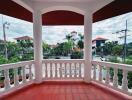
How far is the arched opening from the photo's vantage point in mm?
4742

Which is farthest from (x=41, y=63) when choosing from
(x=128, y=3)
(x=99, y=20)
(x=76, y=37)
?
(x=128, y=3)

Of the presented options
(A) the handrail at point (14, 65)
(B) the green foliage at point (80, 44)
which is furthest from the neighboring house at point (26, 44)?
(B) the green foliage at point (80, 44)

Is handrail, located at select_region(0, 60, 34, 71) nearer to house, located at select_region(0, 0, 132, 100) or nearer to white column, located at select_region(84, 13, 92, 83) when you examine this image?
house, located at select_region(0, 0, 132, 100)

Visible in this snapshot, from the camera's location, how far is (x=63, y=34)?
4.80 metres

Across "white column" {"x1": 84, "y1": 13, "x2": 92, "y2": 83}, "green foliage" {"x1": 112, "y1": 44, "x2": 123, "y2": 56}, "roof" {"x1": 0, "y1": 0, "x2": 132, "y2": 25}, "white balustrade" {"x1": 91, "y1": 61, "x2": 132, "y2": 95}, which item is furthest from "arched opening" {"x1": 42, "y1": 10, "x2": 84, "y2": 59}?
"green foliage" {"x1": 112, "y1": 44, "x2": 123, "y2": 56}

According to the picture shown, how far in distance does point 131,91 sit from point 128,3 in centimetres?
211

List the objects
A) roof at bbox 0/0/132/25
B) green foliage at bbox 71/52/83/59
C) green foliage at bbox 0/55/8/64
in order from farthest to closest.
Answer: green foliage at bbox 71/52/83/59, green foliage at bbox 0/55/8/64, roof at bbox 0/0/132/25

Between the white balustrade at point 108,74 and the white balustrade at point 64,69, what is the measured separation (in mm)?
532

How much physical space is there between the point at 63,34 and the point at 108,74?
206 cm

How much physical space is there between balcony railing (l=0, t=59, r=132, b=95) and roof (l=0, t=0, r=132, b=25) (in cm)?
139

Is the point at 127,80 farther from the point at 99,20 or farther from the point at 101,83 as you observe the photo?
the point at 99,20

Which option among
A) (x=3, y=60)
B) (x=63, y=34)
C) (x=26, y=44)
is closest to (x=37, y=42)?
(x=26, y=44)

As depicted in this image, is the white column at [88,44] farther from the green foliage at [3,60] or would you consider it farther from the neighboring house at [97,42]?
the green foliage at [3,60]

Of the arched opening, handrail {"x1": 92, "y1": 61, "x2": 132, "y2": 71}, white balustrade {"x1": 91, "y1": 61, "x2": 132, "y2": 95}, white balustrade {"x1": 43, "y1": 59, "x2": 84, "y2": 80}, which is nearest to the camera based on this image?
handrail {"x1": 92, "y1": 61, "x2": 132, "y2": 71}
